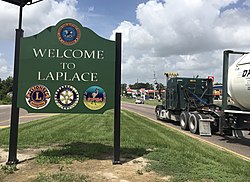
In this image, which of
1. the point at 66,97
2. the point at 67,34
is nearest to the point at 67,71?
the point at 66,97

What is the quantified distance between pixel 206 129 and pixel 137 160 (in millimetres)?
7332

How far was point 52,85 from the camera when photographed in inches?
259

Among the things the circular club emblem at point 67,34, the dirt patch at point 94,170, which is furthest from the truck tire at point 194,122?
the circular club emblem at point 67,34

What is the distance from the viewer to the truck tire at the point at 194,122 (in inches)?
541

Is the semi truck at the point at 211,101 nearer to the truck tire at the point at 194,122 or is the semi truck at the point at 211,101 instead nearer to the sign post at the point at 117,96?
the truck tire at the point at 194,122

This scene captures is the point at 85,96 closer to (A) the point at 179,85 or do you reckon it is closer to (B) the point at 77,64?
(B) the point at 77,64

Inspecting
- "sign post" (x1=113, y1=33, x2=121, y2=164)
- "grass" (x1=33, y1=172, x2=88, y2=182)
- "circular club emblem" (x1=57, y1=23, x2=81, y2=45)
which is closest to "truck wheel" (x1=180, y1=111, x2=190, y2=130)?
"sign post" (x1=113, y1=33, x2=121, y2=164)

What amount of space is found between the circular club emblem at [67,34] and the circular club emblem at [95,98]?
3.80ft

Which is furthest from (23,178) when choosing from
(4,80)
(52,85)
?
(4,80)

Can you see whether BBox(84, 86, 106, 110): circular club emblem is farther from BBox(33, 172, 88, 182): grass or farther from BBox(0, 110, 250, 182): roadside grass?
BBox(33, 172, 88, 182): grass

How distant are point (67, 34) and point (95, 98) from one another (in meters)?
1.59

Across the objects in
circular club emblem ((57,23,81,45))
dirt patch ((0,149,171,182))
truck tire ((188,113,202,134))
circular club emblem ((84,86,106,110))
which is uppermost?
circular club emblem ((57,23,81,45))

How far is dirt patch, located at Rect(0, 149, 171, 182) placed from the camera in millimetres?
5254

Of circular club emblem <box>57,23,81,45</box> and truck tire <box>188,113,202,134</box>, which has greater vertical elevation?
circular club emblem <box>57,23,81,45</box>
